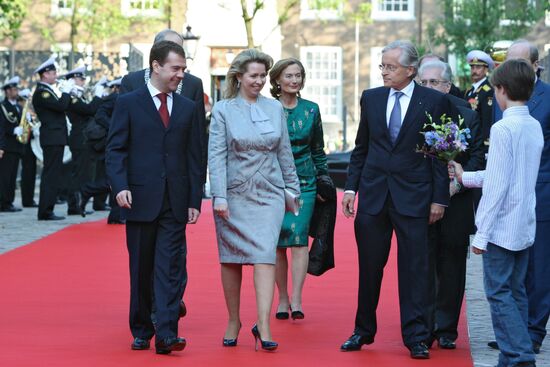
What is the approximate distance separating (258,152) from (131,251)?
101 centimetres

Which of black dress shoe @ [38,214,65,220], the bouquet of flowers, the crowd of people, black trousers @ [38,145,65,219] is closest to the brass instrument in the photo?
black trousers @ [38,145,65,219]

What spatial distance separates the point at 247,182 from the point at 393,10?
39.7 meters

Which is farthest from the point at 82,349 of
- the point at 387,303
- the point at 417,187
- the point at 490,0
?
the point at 490,0

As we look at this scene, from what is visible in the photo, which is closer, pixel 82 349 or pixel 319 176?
pixel 82 349

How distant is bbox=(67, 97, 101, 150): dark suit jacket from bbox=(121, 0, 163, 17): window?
23553 mm

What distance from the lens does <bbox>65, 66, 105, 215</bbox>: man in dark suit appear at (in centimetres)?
1956

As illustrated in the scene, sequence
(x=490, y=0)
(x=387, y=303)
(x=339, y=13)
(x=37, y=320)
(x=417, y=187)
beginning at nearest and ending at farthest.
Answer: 1. (x=417, y=187)
2. (x=37, y=320)
3. (x=387, y=303)
4. (x=490, y=0)
5. (x=339, y=13)

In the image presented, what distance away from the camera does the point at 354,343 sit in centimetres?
839

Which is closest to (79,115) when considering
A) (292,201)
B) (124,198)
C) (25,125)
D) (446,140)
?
Answer: (25,125)

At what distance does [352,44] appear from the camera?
47312 millimetres

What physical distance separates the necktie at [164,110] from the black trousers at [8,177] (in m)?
12.7

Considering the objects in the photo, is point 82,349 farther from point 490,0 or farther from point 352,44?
point 352,44

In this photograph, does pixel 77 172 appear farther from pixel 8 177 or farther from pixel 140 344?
pixel 140 344

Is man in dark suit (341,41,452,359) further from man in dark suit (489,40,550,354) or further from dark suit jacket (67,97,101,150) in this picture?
dark suit jacket (67,97,101,150)
